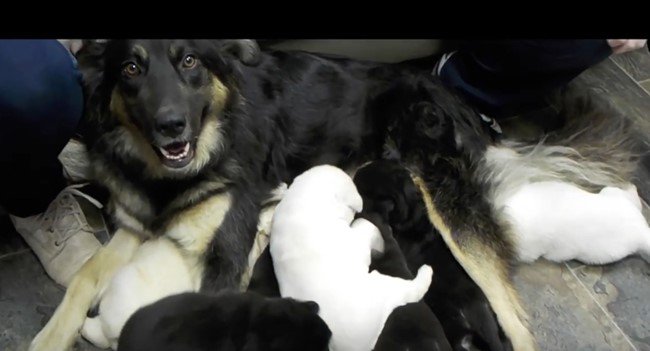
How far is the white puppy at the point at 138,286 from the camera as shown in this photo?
171 cm

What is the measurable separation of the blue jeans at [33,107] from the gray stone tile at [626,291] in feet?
5.78

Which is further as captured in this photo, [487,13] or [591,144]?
[591,144]

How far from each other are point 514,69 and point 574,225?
0.68 m

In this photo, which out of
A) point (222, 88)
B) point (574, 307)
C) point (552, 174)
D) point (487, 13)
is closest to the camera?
point (487, 13)

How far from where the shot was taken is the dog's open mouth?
1.87 metres

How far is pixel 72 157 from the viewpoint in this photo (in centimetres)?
232

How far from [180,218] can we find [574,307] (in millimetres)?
1335

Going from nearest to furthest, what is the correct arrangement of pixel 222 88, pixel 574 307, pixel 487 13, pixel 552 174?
pixel 487 13 → pixel 222 88 → pixel 574 307 → pixel 552 174

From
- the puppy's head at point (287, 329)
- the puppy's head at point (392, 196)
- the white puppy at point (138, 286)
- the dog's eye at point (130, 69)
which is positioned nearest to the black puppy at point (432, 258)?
the puppy's head at point (392, 196)

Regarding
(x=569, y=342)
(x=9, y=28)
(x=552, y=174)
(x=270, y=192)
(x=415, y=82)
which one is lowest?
(x=569, y=342)

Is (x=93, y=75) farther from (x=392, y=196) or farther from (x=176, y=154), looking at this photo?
(x=392, y=196)

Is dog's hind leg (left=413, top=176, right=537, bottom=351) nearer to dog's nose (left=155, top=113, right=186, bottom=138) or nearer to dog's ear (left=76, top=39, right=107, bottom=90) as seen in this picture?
dog's nose (left=155, top=113, right=186, bottom=138)

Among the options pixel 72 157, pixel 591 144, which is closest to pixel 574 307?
pixel 591 144

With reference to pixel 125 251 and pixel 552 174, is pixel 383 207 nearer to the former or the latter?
pixel 552 174
